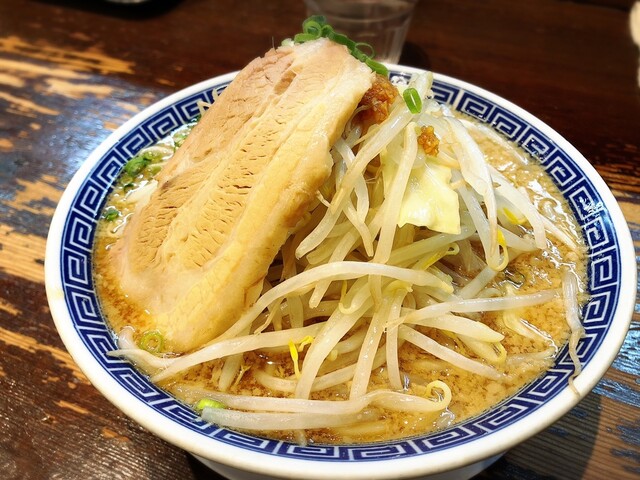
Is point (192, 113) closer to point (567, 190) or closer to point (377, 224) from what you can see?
point (377, 224)

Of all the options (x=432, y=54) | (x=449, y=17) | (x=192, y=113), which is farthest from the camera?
(x=449, y=17)

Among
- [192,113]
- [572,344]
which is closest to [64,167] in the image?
[192,113]

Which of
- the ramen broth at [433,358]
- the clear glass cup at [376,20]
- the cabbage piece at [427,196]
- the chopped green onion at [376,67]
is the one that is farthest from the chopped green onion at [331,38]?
the clear glass cup at [376,20]

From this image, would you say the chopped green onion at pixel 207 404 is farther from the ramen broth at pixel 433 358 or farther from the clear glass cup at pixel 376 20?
the clear glass cup at pixel 376 20

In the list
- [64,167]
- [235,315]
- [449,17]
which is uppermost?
[449,17]

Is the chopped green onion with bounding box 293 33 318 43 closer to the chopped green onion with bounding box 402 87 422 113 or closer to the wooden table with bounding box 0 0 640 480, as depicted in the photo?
the chopped green onion with bounding box 402 87 422 113

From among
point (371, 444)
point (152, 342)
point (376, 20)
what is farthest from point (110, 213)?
point (376, 20)
